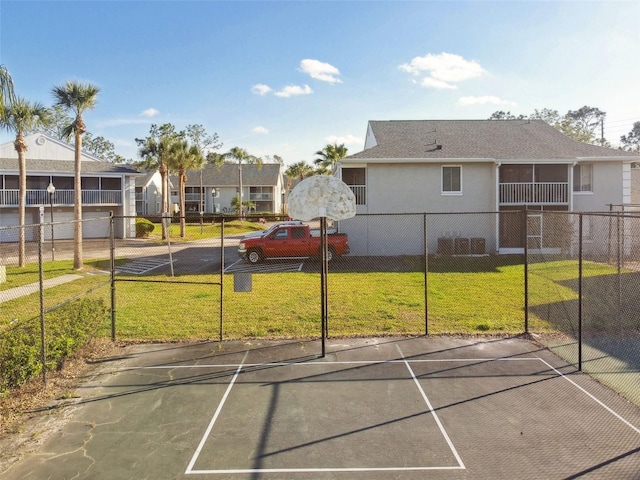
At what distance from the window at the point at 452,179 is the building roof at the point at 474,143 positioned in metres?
0.73

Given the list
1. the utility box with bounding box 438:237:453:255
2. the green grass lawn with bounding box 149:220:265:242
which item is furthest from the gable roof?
the utility box with bounding box 438:237:453:255

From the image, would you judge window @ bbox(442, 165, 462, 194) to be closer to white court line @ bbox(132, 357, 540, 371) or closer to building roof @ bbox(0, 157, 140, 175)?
white court line @ bbox(132, 357, 540, 371)

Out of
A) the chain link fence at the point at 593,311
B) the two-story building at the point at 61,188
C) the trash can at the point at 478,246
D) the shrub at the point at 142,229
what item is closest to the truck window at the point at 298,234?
the trash can at the point at 478,246

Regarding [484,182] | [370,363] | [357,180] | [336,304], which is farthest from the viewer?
[357,180]

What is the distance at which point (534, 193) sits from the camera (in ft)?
72.4

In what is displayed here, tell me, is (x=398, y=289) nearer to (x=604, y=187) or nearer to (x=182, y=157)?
(x=604, y=187)

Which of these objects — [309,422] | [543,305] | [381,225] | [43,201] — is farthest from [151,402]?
[43,201]

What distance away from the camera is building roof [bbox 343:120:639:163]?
857 inches

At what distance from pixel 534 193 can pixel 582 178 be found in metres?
3.11

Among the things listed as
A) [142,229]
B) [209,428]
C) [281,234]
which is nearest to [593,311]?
[209,428]

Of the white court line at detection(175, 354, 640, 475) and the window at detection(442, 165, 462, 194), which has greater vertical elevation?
the window at detection(442, 165, 462, 194)

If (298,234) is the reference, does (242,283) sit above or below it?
below

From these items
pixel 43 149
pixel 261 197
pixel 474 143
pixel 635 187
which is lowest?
pixel 635 187

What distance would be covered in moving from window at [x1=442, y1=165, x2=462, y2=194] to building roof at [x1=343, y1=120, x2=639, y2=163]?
734 mm
